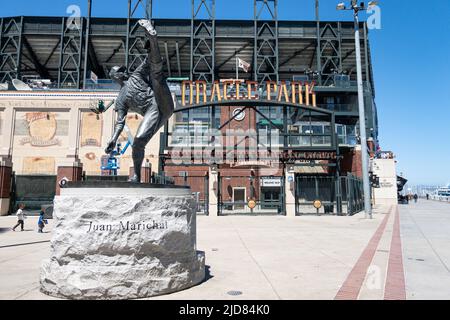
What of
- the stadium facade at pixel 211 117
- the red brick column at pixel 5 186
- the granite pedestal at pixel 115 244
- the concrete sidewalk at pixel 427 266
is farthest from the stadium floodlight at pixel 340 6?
the red brick column at pixel 5 186

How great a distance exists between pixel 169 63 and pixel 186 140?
84.2 feet

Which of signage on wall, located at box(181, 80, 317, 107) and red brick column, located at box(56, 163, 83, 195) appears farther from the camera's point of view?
signage on wall, located at box(181, 80, 317, 107)

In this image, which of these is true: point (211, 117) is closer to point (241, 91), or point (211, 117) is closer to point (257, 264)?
point (241, 91)

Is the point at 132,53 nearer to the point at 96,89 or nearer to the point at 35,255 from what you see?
the point at 96,89

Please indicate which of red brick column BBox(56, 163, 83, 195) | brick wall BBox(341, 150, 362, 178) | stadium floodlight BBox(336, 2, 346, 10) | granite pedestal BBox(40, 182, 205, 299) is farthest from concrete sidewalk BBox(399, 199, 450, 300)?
brick wall BBox(341, 150, 362, 178)

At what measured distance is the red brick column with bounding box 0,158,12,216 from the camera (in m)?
23.9

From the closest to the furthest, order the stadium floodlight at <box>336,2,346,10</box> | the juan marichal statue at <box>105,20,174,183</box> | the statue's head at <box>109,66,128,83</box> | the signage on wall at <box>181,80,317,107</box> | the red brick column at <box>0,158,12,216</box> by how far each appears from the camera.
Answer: the juan marichal statue at <box>105,20,174,183</box> < the statue's head at <box>109,66,128,83</box> < the stadium floodlight at <box>336,2,346,10</box> < the red brick column at <box>0,158,12,216</box> < the signage on wall at <box>181,80,317,107</box>

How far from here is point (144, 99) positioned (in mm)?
6891

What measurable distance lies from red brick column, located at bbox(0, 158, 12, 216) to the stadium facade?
9 centimetres

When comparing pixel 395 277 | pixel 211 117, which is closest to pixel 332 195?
pixel 211 117

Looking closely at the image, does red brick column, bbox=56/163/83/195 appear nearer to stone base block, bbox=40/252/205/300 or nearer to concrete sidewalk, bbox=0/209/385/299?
concrete sidewalk, bbox=0/209/385/299

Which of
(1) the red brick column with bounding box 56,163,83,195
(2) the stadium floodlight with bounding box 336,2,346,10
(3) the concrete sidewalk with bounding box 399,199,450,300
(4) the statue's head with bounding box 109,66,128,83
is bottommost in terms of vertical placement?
(3) the concrete sidewalk with bounding box 399,199,450,300

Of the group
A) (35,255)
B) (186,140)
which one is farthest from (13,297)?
(186,140)

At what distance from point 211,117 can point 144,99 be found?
2448 centimetres
